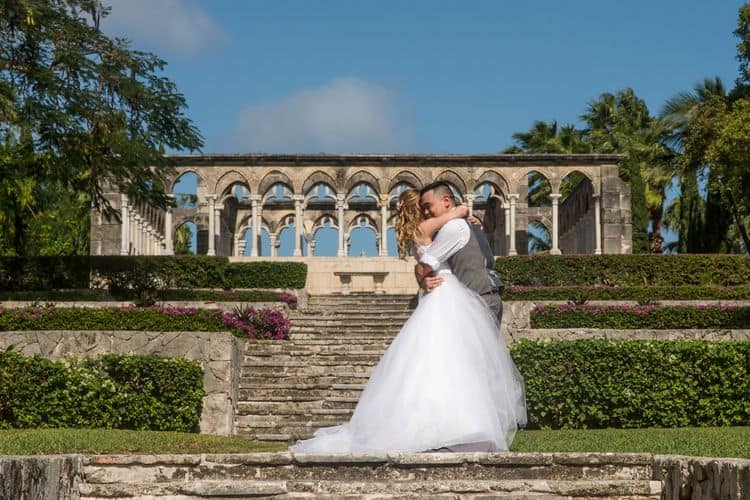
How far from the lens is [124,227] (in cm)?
3916

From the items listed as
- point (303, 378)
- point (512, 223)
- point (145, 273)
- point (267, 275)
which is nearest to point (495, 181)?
point (512, 223)

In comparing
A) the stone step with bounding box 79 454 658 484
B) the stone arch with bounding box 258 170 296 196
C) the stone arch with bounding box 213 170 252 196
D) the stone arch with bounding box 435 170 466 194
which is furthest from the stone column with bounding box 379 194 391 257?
the stone step with bounding box 79 454 658 484

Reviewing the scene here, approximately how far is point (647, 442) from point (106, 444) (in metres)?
4.95

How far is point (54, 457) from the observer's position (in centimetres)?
722

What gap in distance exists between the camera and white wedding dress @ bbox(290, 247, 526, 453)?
7523 mm

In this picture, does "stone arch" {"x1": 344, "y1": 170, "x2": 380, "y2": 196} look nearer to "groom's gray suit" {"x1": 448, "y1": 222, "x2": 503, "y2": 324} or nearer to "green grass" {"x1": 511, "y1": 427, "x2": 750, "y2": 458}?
"green grass" {"x1": 511, "y1": 427, "x2": 750, "y2": 458}

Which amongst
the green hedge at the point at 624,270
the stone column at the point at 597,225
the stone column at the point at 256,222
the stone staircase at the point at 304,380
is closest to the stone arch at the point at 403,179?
the stone column at the point at 256,222

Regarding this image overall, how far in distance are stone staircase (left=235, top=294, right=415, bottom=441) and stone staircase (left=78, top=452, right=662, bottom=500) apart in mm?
5732

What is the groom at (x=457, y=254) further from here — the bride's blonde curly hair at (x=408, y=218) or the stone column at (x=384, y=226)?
the stone column at (x=384, y=226)

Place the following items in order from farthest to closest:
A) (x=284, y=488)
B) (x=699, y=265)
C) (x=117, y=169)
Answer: (x=699, y=265), (x=117, y=169), (x=284, y=488)

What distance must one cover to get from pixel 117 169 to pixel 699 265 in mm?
15882

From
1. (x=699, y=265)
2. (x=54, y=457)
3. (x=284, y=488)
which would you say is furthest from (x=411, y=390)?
(x=699, y=265)

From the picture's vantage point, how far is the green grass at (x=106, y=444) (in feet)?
29.4

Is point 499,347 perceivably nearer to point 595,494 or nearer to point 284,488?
point 595,494
